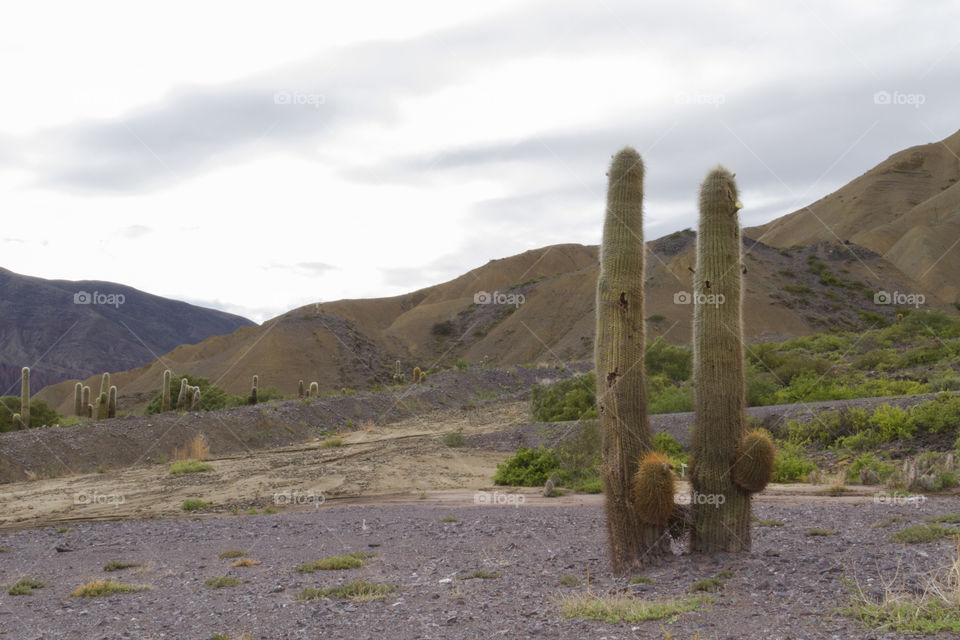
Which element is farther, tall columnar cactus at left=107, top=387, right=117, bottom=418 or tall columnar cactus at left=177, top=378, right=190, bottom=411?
tall columnar cactus at left=177, top=378, right=190, bottom=411

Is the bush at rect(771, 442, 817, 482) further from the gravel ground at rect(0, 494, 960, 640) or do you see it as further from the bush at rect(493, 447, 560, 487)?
the bush at rect(493, 447, 560, 487)

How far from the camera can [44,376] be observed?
105 meters

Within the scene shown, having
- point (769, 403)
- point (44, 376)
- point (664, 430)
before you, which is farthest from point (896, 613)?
point (44, 376)

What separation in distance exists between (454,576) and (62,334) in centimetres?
12224

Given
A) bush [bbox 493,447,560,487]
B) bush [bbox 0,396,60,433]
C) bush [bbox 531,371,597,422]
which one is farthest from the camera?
bush [bbox 0,396,60,433]

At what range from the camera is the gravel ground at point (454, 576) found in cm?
622

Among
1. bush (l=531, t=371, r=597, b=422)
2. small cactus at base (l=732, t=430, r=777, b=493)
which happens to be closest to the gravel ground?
small cactus at base (l=732, t=430, r=777, b=493)

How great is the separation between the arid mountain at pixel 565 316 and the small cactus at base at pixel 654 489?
96.1ft

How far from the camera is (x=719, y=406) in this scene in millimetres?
7832

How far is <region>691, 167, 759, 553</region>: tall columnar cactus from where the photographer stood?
782 cm

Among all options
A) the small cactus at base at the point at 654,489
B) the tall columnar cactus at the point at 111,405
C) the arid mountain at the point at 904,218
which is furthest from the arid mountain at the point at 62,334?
the small cactus at base at the point at 654,489

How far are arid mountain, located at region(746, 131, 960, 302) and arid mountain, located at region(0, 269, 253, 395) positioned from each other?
95.5 m

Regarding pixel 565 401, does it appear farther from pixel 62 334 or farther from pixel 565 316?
pixel 62 334

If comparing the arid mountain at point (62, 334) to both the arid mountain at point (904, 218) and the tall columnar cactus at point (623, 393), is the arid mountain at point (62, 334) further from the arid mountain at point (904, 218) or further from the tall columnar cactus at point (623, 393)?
the tall columnar cactus at point (623, 393)
